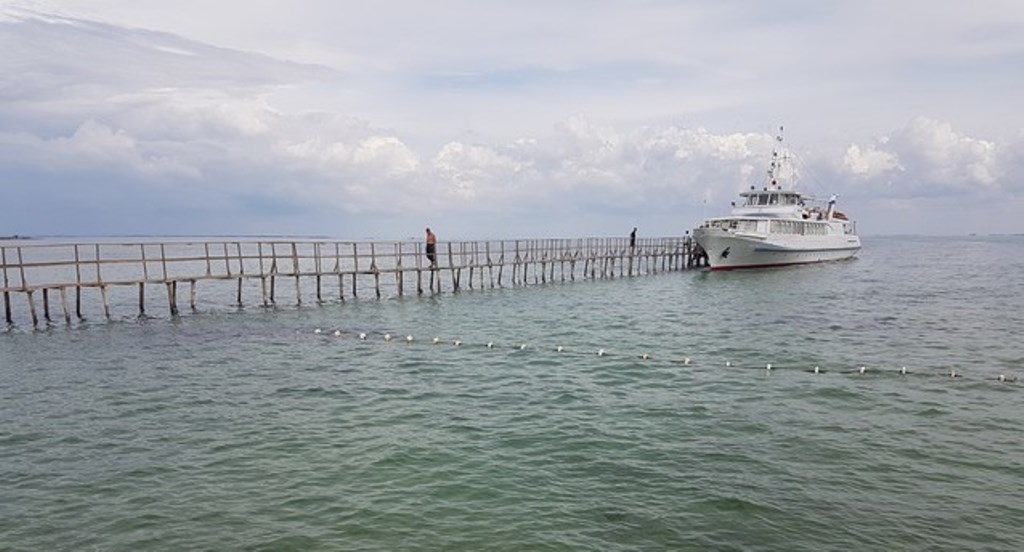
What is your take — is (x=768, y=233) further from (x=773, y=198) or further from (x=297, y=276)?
(x=297, y=276)

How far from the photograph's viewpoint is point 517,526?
9812 millimetres

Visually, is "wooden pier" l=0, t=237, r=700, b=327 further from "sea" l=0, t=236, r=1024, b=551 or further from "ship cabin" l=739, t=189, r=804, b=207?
"ship cabin" l=739, t=189, r=804, b=207

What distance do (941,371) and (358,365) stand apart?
53.9 ft

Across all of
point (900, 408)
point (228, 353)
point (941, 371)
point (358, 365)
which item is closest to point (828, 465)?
point (900, 408)

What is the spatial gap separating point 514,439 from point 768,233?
47.6m

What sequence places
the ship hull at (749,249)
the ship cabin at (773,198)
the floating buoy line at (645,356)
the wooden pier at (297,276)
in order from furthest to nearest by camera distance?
the ship cabin at (773,198) → the ship hull at (749,249) → the wooden pier at (297,276) → the floating buoy line at (645,356)

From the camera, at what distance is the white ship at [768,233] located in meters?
55.7

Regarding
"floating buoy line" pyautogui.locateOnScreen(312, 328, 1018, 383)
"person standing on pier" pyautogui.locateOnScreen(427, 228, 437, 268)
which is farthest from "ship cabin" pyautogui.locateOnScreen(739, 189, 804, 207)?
"floating buoy line" pyautogui.locateOnScreen(312, 328, 1018, 383)

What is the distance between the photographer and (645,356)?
21.7 meters

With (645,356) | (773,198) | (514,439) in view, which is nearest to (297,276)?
(645,356)

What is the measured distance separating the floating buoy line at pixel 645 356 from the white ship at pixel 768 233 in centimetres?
3517

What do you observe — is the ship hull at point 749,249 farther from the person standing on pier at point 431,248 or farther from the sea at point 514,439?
the sea at point 514,439

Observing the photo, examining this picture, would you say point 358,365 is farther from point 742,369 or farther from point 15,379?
point 742,369

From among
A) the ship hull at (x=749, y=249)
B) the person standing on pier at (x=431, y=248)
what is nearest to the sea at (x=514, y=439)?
the person standing on pier at (x=431, y=248)
